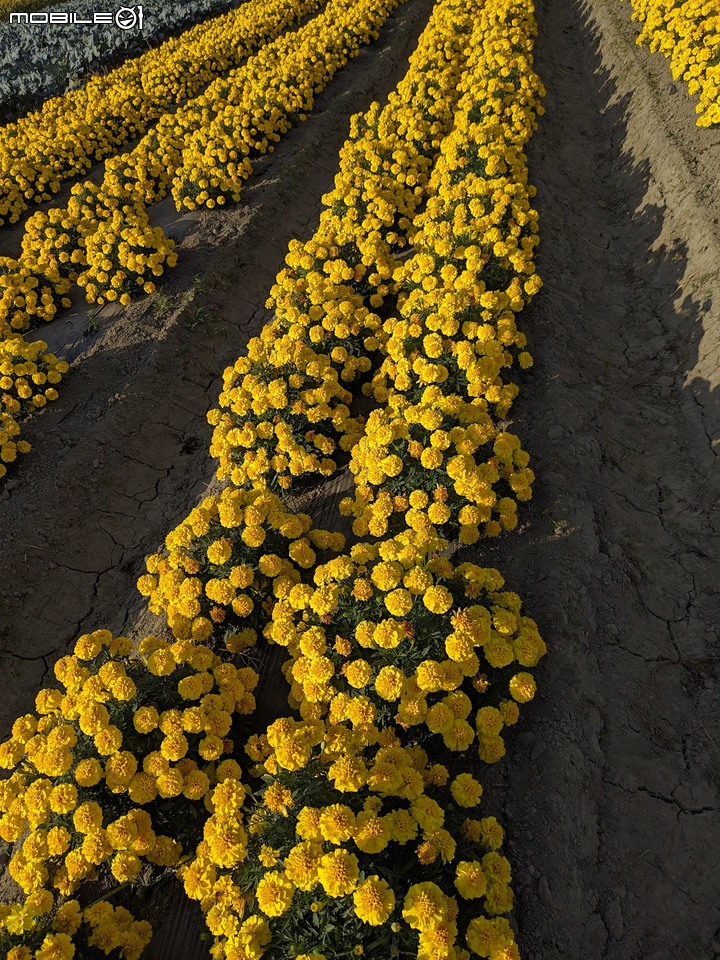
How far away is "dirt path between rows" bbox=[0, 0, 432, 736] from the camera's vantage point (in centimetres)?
559

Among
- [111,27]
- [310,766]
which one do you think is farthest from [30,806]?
[111,27]

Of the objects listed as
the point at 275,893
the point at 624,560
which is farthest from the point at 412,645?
the point at 624,560

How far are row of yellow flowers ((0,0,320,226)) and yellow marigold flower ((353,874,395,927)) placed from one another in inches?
599

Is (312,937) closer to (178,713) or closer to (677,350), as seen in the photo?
(178,713)

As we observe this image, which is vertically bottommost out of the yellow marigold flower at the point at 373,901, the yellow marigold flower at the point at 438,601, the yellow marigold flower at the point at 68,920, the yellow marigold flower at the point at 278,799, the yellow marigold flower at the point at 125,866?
the yellow marigold flower at the point at 68,920

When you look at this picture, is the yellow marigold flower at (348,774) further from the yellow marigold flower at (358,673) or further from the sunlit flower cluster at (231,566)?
the sunlit flower cluster at (231,566)

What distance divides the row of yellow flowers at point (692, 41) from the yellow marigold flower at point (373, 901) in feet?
35.4

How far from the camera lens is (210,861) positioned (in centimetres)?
283

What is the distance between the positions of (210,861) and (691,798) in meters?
3.34

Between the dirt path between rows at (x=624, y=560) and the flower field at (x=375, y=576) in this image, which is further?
the dirt path between rows at (x=624, y=560)

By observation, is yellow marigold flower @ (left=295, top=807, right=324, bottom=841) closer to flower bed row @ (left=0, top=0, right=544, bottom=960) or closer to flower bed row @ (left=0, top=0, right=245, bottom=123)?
flower bed row @ (left=0, top=0, right=544, bottom=960)

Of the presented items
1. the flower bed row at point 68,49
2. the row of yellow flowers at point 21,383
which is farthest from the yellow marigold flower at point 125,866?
the flower bed row at point 68,49

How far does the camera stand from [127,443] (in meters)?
6.93

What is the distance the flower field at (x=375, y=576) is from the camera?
9.27 feet
